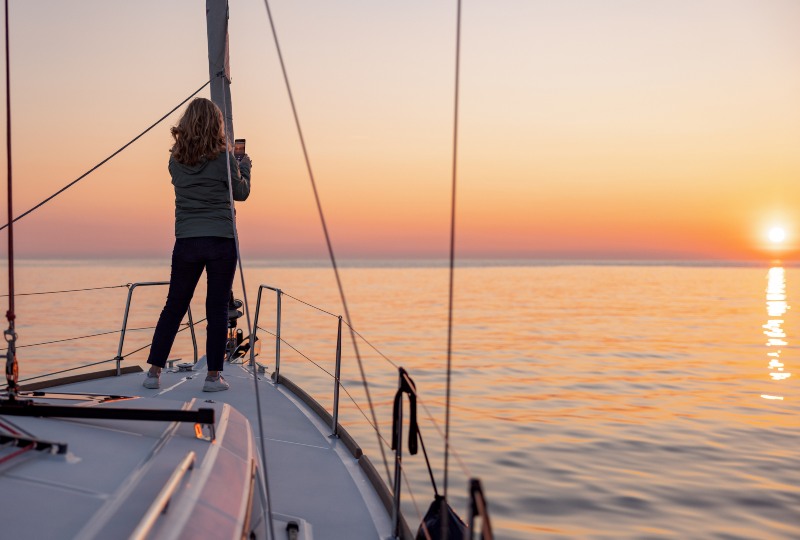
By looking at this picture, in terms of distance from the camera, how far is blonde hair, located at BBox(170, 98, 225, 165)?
423cm

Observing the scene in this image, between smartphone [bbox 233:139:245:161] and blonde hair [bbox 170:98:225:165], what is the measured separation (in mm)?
426

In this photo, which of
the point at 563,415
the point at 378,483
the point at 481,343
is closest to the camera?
the point at 378,483

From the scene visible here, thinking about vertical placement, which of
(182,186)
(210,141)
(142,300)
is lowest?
(142,300)

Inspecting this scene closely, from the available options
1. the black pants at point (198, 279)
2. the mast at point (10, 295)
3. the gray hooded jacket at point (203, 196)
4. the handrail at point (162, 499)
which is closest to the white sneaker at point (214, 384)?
the black pants at point (198, 279)

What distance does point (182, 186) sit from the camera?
4.36 metres

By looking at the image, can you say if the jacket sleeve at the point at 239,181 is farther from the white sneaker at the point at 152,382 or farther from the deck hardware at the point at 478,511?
the deck hardware at the point at 478,511

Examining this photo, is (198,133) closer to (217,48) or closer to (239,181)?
(239,181)

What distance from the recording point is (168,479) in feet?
5.35

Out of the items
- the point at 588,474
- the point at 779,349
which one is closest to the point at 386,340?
the point at 779,349

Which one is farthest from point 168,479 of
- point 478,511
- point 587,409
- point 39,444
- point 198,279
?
point 587,409

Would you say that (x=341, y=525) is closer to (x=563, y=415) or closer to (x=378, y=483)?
(x=378, y=483)

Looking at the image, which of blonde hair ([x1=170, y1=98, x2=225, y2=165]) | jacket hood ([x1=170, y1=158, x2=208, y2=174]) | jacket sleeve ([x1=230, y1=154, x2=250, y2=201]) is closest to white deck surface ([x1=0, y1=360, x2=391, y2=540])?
jacket sleeve ([x1=230, y1=154, x2=250, y2=201])

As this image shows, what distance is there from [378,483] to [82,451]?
5.51 feet

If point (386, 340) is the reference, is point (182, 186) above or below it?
above
